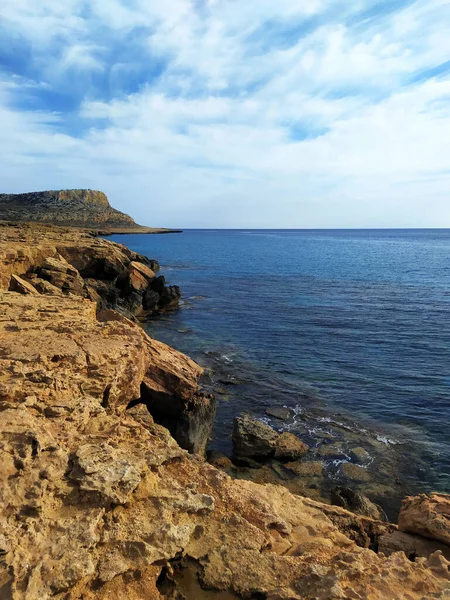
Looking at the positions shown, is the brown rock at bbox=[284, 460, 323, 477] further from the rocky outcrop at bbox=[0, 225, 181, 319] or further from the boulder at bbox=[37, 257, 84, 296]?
the rocky outcrop at bbox=[0, 225, 181, 319]

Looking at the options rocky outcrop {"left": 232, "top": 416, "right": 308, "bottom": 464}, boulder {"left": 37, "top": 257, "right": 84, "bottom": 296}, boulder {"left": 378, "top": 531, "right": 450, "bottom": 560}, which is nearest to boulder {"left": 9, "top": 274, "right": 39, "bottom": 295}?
boulder {"left": 37, "top": 257, "right": 84, "bottom": 296}

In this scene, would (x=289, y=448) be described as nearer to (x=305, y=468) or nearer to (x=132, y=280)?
(x=305, y=468)

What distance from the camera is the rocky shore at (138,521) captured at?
6.17m

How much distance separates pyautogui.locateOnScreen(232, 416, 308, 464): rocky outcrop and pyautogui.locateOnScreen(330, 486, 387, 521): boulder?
2.98m

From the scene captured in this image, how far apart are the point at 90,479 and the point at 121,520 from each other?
36.1 inches

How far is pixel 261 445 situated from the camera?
55.9ft

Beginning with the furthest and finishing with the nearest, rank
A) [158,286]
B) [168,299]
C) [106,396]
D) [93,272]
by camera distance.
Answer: [158,286] < [168,299] < [93,272] < [106,396]

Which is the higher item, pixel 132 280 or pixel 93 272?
pixel 93 272

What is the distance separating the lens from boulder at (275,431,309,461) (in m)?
17.2

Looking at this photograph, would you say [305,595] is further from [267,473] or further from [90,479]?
[267,473]

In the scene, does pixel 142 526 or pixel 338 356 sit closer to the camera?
pixel 142 526

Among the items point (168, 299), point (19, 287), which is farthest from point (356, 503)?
point (168, 299)

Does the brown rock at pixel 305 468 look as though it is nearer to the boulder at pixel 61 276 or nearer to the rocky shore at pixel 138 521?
the rocky shore at pixel 138 521

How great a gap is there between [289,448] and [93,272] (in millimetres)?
33959
